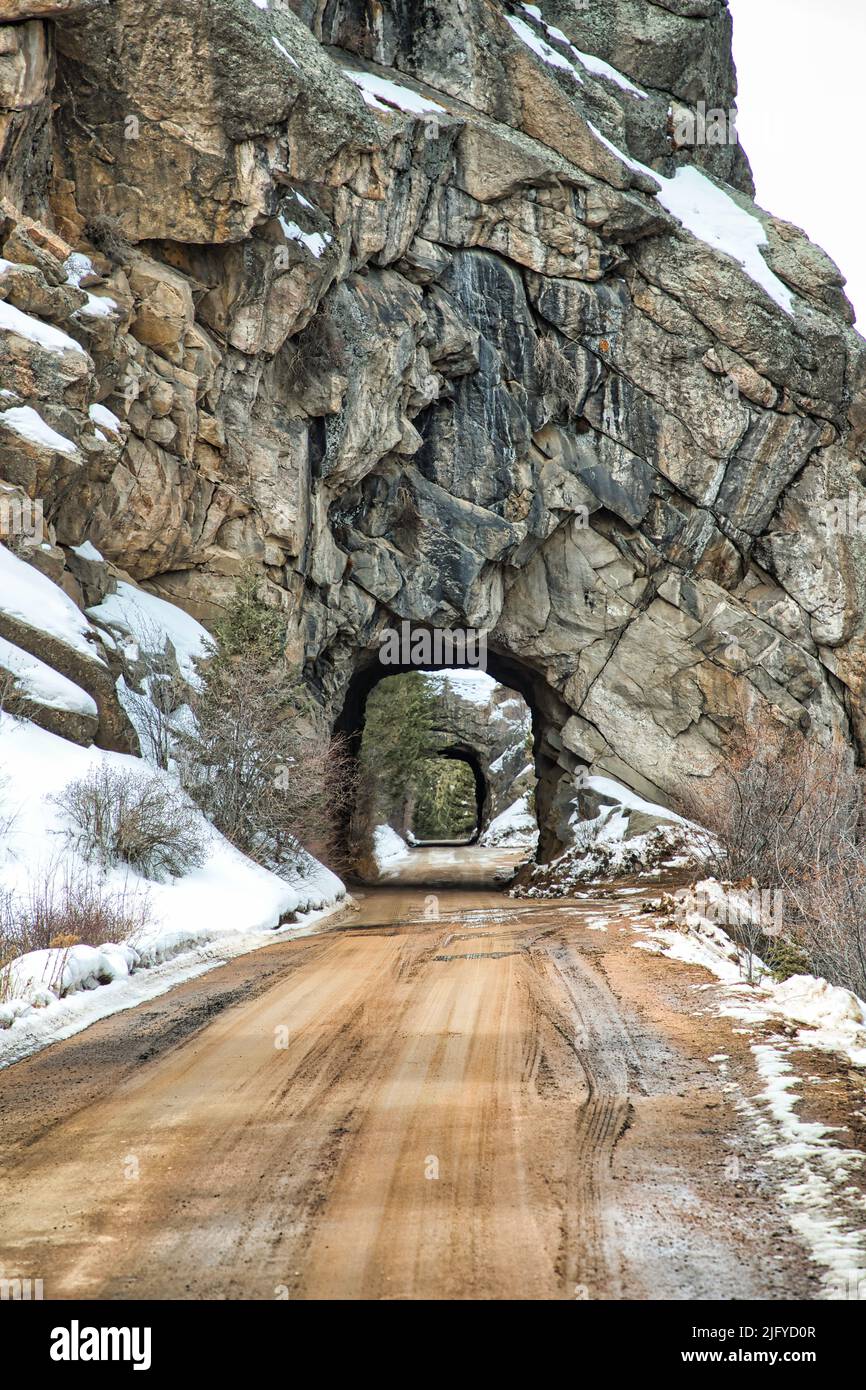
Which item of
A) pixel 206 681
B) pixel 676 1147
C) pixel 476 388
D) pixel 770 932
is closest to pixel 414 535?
pixel 476 388

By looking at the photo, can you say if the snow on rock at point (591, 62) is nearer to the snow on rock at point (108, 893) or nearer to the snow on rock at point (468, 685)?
the snow on rock at point (108, 893)


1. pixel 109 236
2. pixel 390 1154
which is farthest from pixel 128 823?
pixel 109 236

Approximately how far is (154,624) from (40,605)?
17.5 ft

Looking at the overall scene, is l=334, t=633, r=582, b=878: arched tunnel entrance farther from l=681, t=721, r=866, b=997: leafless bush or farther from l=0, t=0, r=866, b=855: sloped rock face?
l=681, t=721, r=866, b=997: leafless bush

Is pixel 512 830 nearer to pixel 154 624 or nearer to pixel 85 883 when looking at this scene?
pixel 154 624

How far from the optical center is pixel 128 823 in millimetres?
14094

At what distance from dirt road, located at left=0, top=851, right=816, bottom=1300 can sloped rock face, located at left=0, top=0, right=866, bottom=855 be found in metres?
14.7

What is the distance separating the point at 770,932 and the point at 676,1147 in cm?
946

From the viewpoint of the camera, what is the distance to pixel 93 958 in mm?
9219

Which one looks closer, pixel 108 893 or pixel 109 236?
pixel 108 893

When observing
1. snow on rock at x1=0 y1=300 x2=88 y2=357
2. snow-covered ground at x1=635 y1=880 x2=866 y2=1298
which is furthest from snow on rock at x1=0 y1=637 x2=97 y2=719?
snow-covered ground at x1=635 y1=880 x2=866 y2=1298

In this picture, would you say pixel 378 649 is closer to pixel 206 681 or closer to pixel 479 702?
pixel 206 681

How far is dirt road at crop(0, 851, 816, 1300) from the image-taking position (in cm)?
369

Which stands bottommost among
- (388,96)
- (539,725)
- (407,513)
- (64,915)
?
(64,915)
